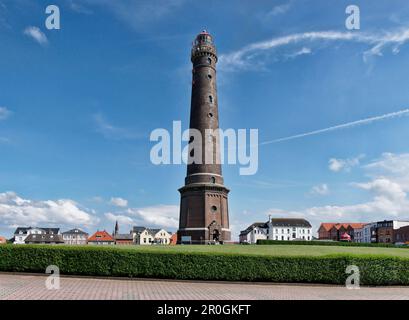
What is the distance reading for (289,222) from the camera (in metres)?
132

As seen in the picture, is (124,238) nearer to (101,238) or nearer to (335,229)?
(101,238)

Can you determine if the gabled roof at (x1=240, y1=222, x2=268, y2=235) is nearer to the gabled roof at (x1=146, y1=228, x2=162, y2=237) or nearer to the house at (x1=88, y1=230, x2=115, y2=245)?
the gabled roof at (x1=146, y1=228, x2=162, y2=237)

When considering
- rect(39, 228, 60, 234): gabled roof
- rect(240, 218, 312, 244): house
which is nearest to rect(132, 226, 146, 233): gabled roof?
rect(39, 228, 60, 234): gabled roof

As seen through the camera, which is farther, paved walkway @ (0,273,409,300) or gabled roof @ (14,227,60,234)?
gabled roof @ (14,227,60,234)

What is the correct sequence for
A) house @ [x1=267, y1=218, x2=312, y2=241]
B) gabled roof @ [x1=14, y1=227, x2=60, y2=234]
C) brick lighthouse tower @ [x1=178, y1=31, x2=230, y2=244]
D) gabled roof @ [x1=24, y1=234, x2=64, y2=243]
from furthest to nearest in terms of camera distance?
gabled roof @ [x1=14, y1=227, x2=60, y2=234] < house @ [x1=267, y1=218, x2=312, y2=241] < gabled roof @ [x1=24, y1=234, x2=64, y2=243] < brick lighthouse tower @ [x1=178, y1=31, x2=230, y2=244]

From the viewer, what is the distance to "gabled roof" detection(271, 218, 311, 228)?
13100 cm

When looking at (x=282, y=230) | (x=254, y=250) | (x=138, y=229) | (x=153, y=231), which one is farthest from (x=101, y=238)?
(x=254, y=250)

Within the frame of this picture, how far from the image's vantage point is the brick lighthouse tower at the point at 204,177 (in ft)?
164

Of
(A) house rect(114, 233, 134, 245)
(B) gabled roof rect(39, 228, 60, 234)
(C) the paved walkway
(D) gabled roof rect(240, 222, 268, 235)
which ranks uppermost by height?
(C) the paved walkway

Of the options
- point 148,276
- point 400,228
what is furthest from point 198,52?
point 400,228

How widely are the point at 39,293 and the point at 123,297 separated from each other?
3571 millimetres

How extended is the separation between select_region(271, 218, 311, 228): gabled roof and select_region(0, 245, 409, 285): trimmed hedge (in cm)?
10985

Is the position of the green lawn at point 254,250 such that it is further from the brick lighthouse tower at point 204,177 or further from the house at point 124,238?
the house at point 124,238
